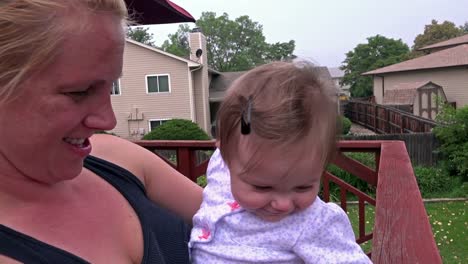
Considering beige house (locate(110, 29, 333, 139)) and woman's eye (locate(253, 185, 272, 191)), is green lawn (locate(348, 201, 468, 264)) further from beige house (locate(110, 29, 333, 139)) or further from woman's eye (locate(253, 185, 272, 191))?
beige house (locate(110, 29, 333, 139))

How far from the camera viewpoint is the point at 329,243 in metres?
1.35

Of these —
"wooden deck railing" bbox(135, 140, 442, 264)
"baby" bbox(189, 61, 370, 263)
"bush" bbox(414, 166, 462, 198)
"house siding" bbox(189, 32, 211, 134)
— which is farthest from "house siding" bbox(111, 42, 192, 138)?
"baby" bbox(189, 61, 370, 263)

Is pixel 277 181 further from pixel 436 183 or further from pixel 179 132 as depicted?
pixel 179 132

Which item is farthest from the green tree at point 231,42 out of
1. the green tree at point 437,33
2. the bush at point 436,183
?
the bush at point 436,183

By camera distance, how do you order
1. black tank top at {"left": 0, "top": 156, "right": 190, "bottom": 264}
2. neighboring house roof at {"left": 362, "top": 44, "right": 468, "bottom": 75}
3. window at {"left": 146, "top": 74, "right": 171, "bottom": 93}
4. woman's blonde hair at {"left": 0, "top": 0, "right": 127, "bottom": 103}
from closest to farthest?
woman's blonde hair at {"left": 0, "top": 0, "right": 127, "bottom": 103} → black tank top at {"left": 0, "top": 156, "right": 190, "bottom": 264} → window at {"left": 146, "top": 74, "right": 171, "bottom": 93} → neighboring house roof at {"left": 362, "top": 44, "right": 468, "bottom": 75}

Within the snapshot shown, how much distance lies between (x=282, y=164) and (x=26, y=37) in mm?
703

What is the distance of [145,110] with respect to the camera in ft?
77.8

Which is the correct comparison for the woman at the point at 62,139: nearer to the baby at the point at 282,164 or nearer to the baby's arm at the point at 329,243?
the baby at the point at 282,164

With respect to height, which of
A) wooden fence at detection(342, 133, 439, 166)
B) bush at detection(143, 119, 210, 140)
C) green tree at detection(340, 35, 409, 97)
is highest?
green tree at detection(340, 35, 409, 97)

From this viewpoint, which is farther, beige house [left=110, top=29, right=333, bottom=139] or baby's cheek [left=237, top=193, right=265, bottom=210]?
beige house [left=110, top=29, right=333, bottom=139]

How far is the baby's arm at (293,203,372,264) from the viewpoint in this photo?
1325 millimetres

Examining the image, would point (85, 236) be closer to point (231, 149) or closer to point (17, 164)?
point (17, 164)

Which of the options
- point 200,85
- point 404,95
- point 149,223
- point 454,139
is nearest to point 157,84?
point 200,85

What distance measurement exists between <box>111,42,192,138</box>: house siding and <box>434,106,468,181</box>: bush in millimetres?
12229
